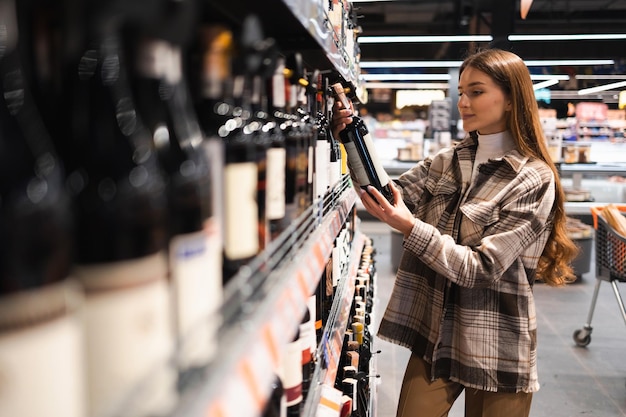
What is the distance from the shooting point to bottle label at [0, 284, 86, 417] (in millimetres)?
363

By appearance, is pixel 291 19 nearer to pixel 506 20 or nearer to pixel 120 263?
pixel 120 263

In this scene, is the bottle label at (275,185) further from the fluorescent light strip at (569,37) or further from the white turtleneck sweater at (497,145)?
the fluorescent light strip at (569,37)

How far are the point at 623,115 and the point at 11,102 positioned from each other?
1542cm

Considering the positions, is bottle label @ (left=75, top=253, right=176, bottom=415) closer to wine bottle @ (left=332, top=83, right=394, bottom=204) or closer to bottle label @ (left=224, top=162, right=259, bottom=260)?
bottle label @ (left=224, top=162, right=259, bottom=260)

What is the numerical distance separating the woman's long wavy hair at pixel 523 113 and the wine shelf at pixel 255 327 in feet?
3.56

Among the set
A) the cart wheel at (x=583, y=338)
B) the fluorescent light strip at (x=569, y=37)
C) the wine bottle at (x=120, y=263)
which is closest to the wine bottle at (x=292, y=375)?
the wine bottle at (x=120, y=263)

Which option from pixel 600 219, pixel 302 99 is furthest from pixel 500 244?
pixel 600 219

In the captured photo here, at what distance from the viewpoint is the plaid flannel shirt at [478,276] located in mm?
1683

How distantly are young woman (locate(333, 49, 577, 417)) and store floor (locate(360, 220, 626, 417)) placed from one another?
103cm

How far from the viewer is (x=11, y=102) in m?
0.51

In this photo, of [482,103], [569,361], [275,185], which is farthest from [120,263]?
[569,361]

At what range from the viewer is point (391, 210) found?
1.66 meters

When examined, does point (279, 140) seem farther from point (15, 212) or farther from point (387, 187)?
point (387, 187)

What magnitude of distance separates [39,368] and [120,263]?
104 millimetres
